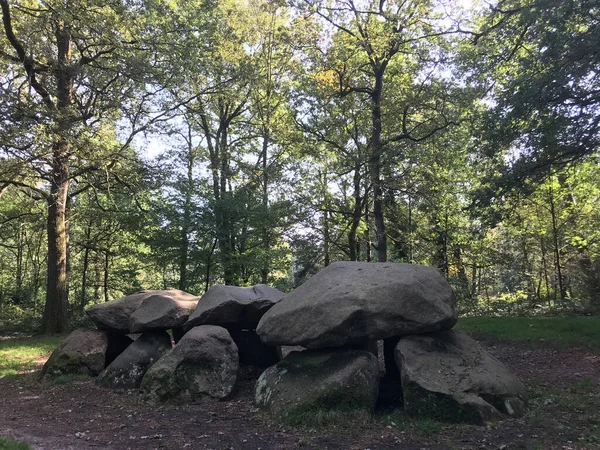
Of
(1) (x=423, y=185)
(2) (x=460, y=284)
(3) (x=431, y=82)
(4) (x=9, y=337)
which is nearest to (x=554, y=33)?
(3) (x=431, y=82)

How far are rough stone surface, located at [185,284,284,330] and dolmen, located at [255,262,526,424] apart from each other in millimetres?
1203

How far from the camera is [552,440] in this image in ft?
16.9

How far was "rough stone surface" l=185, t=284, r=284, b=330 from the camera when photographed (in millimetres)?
8742

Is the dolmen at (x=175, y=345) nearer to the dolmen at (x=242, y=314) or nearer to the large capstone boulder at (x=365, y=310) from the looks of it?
the dolmen at (x=242, y=314)

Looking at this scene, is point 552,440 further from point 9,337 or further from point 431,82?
point 9,337

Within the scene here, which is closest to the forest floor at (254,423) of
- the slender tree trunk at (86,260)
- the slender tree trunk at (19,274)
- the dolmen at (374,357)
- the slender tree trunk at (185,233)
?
the dolmen at (374,357)

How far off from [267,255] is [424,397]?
13.7 metres

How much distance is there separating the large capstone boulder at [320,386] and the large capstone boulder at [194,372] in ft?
2.66

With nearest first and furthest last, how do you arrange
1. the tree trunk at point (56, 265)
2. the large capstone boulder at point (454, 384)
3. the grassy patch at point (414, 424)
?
the grassy patch at point (414, 424), the large capstone boulder at point (454, 384), the tree trunk at point (56, 265)

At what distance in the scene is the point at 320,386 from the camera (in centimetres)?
638

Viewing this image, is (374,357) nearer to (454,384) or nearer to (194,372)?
(454,384)

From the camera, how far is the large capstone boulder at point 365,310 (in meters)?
6.75

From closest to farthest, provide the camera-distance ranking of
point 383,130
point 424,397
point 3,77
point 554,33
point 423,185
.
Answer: point 424,397 → point 554,33 → point 3,77 → point 423,185 → point 383,130

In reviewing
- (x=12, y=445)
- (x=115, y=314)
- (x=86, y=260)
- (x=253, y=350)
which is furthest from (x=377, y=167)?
(x=86, y=260)
